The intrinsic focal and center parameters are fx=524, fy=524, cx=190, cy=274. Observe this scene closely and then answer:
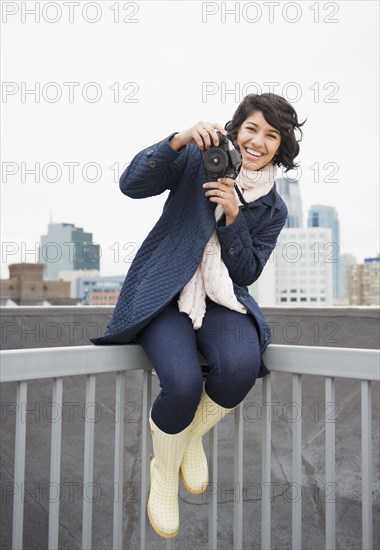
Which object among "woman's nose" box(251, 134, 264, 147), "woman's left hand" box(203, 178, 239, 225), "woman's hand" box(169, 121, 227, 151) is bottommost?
"woman's left hand" box(203, 178, 239, 225)

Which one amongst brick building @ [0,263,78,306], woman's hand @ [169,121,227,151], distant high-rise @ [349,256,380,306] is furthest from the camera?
distant high-rise @ [349,256,380,306]

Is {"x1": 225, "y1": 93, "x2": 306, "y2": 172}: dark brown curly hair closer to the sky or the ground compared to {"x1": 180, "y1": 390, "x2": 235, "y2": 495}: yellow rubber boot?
closer to the sky

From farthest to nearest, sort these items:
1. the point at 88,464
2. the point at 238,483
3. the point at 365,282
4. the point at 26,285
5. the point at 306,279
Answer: the point at 306,279 < the point at 365,282 < the point at 26,285 < the point at 238,483 < the point at 88,464

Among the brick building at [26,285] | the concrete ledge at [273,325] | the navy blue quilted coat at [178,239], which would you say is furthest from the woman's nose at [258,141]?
the brick building at [26,285]

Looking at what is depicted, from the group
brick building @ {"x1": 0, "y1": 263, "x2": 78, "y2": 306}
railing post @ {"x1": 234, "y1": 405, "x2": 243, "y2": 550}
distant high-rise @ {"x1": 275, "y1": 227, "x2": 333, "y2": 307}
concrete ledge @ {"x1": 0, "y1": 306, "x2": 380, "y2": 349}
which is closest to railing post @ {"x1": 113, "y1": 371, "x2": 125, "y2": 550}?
railing post @ {"x1": 234, "y1": 405, "x2": 243, "y2": 550}

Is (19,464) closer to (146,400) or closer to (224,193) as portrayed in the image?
(146,400)

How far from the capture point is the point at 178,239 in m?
1.16

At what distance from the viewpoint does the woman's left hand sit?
1.09m

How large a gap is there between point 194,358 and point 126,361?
0.53ft

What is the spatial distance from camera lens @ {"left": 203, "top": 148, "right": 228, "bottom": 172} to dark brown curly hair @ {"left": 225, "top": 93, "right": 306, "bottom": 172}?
0.59 feet

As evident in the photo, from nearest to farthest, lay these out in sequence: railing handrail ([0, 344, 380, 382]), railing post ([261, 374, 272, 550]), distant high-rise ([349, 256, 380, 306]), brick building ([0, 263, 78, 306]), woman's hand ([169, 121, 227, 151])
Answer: railing handrail ([0, 344, 380, 382]) < woman's hand ([169, 121, 227, 151]) < railing post ([261, 374, 272, 550]) < brick building ([0, 263, 78, 306]) < distant high-rise ([349, 256, 380, 306])

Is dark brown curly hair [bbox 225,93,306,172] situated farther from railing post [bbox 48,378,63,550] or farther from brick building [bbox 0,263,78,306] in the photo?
brick building [bbox 0,263,78,306]

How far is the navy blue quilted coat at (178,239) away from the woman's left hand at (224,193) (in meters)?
0.03

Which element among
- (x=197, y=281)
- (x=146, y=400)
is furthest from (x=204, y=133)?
(x=146, y=400)
